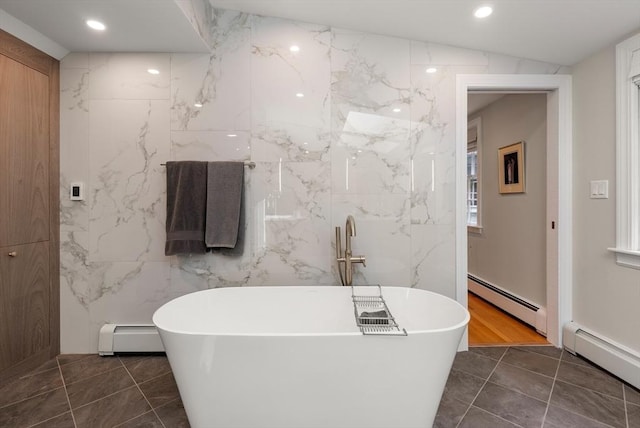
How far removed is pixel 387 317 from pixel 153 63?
2310 millimetres

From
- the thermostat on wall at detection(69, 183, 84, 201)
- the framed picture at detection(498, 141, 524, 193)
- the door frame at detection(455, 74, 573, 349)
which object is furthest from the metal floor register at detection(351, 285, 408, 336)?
the thermostat on wall at detection(69, 183, 84, 201)

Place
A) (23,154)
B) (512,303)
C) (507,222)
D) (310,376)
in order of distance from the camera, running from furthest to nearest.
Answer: (507,222), (512,303), (23,154), (310,376)

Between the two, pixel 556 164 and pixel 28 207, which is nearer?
pixel 28 207

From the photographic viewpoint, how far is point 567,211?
82.8 inches

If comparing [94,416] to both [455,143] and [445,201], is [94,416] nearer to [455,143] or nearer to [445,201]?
[445,201]

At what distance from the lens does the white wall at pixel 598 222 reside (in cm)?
178

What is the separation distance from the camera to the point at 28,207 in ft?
6.11

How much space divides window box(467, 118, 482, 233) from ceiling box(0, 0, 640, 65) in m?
1.43

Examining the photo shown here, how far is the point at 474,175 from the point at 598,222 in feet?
5.99

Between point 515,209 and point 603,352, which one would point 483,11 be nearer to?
point 515,209

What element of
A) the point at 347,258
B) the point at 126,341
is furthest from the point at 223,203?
the point at 126,341

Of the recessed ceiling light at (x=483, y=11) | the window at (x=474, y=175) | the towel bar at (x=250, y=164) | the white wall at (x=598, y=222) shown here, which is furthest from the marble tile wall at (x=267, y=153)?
the window at (x=474, y=175)

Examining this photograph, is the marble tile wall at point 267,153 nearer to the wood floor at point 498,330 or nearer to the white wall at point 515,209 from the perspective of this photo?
the wood floor at point 498,330

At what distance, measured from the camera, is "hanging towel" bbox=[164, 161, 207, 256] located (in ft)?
6.49
